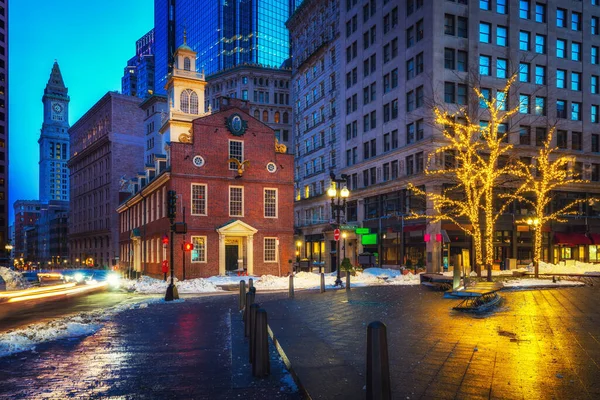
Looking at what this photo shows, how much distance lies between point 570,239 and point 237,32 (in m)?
116

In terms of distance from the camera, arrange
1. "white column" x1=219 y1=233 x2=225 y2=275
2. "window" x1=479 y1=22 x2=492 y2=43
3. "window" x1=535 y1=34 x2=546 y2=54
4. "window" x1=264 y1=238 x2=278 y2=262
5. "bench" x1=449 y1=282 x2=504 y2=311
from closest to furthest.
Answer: "bench" x1=449 y1=282 x2=504 y2=311 < "white column" x1=219 y1=233 x2=225 y2=275 < "window" x1=264 y1=238 x2=278 y2=262 < "window" x1=479 y1=22 x2=492 y2=43 < "window" x1=535 y1=34 x2=546 y2=54

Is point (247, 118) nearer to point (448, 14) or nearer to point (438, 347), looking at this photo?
point (448, 14)

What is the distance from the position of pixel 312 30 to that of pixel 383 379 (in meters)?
68.9

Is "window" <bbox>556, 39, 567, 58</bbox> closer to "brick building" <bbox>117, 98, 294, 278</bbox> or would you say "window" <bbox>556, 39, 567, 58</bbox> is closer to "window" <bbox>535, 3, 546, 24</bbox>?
"window" <bbox>535, 3, 546, 24</bbox>

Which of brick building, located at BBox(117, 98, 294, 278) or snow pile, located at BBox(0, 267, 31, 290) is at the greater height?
brick building, located at BBox(117, 98, 294, 278)

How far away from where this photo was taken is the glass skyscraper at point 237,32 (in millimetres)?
140375

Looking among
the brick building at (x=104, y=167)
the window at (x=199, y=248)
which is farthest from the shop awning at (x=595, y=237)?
the brick building at (x=104, y=167)

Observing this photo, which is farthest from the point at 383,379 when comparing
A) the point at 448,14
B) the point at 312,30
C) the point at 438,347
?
the point at 312,30

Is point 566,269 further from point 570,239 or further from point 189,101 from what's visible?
point 189,101

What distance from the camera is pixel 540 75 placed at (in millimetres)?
46938

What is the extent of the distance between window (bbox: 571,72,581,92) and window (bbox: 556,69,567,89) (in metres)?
0.97

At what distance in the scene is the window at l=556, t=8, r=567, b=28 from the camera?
47688 mm

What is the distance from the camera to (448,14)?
43.0 metres

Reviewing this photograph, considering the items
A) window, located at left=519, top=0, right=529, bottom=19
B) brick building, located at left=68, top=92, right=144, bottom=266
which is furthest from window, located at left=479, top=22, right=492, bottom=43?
brick building, located at left=68, top=92, right=144, bottom=266
